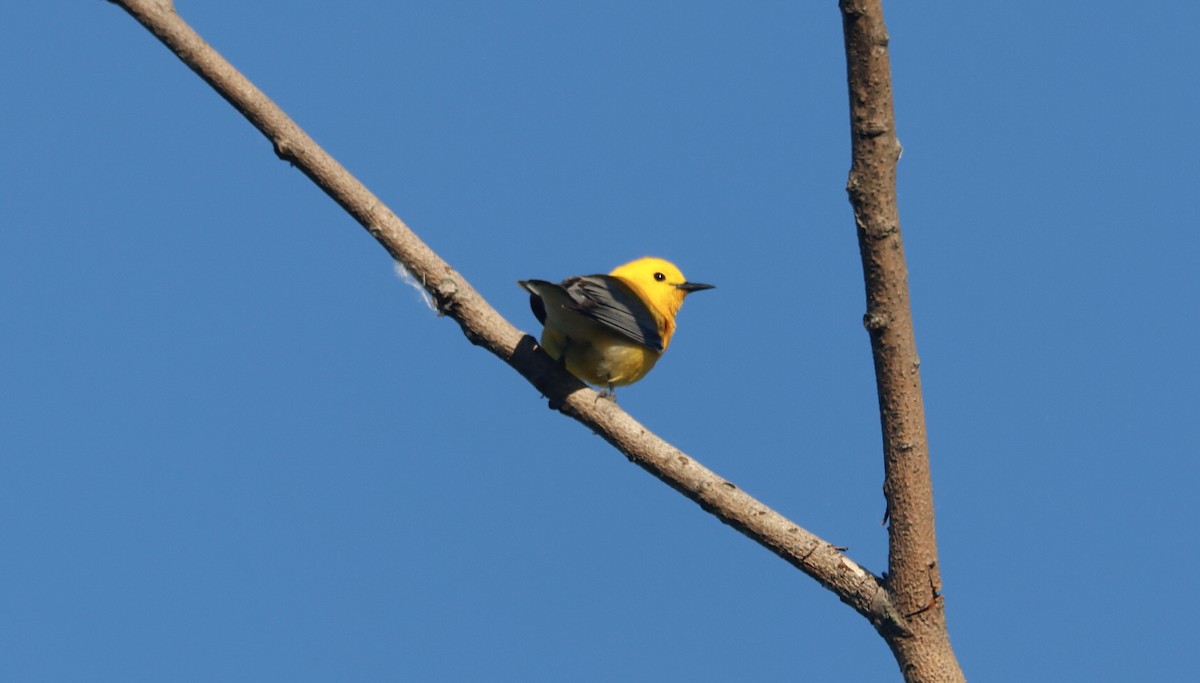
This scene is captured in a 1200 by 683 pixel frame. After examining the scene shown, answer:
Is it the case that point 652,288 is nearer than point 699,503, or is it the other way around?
point 699,503

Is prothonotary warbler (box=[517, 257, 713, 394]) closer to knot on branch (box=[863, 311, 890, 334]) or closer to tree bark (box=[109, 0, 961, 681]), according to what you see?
tree bark (box=[109, 0, 961, 681])

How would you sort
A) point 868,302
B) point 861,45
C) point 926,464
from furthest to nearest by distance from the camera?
point 926,464, point 868,302, point 861,45

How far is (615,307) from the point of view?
22.5 ft

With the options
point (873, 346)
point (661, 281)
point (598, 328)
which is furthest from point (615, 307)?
point (873, 346)

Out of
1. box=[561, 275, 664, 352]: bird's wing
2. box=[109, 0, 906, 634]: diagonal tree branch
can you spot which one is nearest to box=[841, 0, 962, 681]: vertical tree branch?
box=[109, 0, 906, 634]: diagonal tree branch

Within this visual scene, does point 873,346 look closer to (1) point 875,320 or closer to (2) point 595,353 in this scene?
(1) point 875,320

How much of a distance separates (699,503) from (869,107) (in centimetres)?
181

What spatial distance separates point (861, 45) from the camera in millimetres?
3832

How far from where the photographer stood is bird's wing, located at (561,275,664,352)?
663cm

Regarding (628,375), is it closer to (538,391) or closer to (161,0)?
(538,391)

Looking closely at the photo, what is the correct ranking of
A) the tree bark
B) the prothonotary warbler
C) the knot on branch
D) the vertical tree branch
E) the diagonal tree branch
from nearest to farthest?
1. the vertical tree branch
2. the tree bark
3. the knot on branch
4. the diagonal tree branch
5. the prothonotary warbler

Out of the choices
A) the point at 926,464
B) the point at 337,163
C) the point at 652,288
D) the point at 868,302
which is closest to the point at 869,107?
the point at 868,302

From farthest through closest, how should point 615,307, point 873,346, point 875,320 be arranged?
point 615,307
point 873,346
point 875,320

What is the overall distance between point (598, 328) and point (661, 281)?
6.07 ft
